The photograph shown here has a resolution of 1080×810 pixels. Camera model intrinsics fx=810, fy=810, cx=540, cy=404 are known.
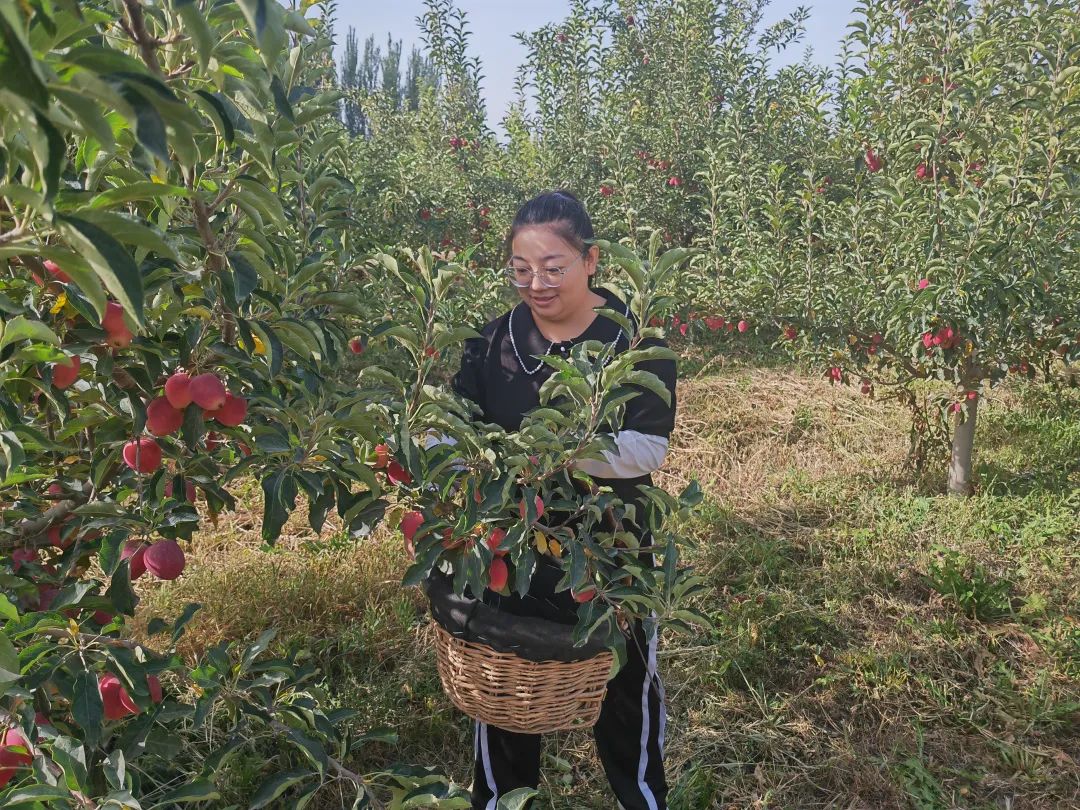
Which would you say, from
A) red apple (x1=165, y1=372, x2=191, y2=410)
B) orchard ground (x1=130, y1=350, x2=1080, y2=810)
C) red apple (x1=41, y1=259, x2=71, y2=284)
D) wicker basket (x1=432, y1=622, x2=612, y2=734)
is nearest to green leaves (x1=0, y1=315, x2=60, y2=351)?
red apple (x1=41, y1=259, x2=71, y2=284)

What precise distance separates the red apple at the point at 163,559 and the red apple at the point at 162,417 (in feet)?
0.72

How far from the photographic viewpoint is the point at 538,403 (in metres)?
1.84

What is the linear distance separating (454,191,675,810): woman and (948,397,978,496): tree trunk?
239 centimetres

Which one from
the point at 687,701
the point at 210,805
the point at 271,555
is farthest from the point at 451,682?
the point at 271,555

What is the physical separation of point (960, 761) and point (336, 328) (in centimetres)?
219

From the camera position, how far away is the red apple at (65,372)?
1.06 metres

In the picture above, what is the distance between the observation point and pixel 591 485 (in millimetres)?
1427

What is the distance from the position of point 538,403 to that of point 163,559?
0.86m

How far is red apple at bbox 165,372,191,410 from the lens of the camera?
114 centimetres

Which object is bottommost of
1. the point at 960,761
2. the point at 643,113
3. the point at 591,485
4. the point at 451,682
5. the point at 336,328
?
the point at 960,761

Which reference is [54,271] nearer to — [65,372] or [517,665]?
[65,372]

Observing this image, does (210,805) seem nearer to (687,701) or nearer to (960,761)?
(687,701)

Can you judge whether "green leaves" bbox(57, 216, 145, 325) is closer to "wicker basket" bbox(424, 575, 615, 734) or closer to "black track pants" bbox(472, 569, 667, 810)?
"wicker basket" bbox(424, 575, 615, 734)

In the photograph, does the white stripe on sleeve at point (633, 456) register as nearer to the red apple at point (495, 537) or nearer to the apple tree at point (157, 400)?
the red apple at point (495, 537)
